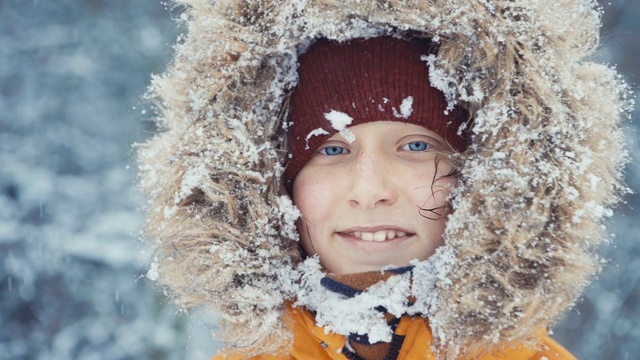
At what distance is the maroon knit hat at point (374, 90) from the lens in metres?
1.45

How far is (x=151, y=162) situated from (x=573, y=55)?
107 centimetres

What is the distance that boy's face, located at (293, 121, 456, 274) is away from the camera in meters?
1.45

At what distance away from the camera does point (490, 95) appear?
4.43 ft

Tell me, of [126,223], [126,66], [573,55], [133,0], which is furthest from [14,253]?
[573,55]

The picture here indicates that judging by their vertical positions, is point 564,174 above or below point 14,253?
above

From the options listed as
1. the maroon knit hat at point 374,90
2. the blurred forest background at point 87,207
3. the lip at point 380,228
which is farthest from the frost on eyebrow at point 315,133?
the blurred forest background at point 87,207

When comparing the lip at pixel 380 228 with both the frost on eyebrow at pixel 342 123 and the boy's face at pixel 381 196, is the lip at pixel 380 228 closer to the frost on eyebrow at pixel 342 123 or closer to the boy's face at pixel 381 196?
the boy's face at pixel 381 196

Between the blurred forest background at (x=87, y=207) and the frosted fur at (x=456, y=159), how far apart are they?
3711 millimetres

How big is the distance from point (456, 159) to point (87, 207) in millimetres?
4607

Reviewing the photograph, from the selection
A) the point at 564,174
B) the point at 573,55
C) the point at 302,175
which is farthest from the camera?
the point at 302,175

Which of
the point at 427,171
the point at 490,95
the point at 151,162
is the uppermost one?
the point at 490,95

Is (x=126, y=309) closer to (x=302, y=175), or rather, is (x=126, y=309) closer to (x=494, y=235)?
(x=302, y=175)

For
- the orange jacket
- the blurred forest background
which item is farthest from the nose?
the blurred forest background

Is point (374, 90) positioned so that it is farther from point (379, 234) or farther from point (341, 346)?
point (341, 346)
